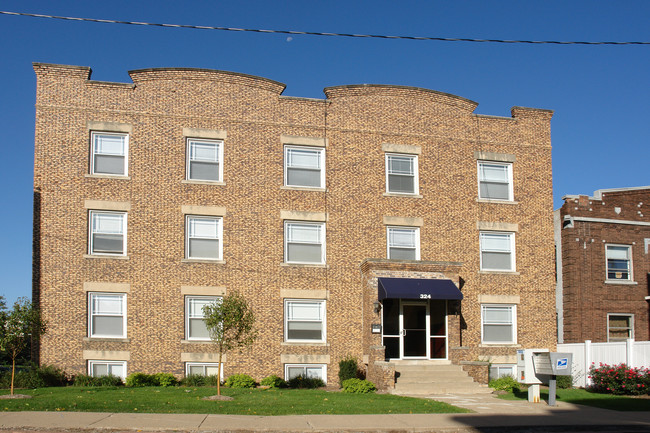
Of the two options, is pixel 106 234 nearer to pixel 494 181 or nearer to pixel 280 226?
pixel 280 226

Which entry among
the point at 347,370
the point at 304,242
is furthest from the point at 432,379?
the point at 304,242

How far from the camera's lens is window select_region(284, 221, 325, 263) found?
25812 millimetres

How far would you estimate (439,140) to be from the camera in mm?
27516

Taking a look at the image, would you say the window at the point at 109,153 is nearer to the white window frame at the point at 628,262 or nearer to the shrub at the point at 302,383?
the shrub at the point at 302,383

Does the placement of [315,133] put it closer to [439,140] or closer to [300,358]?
[439,140]

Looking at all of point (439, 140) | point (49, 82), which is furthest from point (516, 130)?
point (49, 82)

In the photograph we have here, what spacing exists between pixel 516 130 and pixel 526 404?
13114 millimetres

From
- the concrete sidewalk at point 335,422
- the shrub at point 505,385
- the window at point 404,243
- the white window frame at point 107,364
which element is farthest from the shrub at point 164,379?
the shrub at point 505,385

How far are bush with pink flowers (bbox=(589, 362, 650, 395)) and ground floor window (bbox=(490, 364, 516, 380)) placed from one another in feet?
9.83

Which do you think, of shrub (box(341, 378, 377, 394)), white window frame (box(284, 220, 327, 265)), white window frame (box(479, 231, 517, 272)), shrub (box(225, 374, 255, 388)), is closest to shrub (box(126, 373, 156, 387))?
shrub (box(225, 374, 255, 388))

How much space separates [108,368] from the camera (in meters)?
23.9

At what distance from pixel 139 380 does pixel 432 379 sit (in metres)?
9.92

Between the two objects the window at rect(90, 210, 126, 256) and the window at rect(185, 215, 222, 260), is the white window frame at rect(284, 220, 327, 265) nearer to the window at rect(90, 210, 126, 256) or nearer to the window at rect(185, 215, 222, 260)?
the window at rect(185, 215, 222, 260)

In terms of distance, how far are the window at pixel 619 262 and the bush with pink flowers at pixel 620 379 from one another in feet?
17.5
